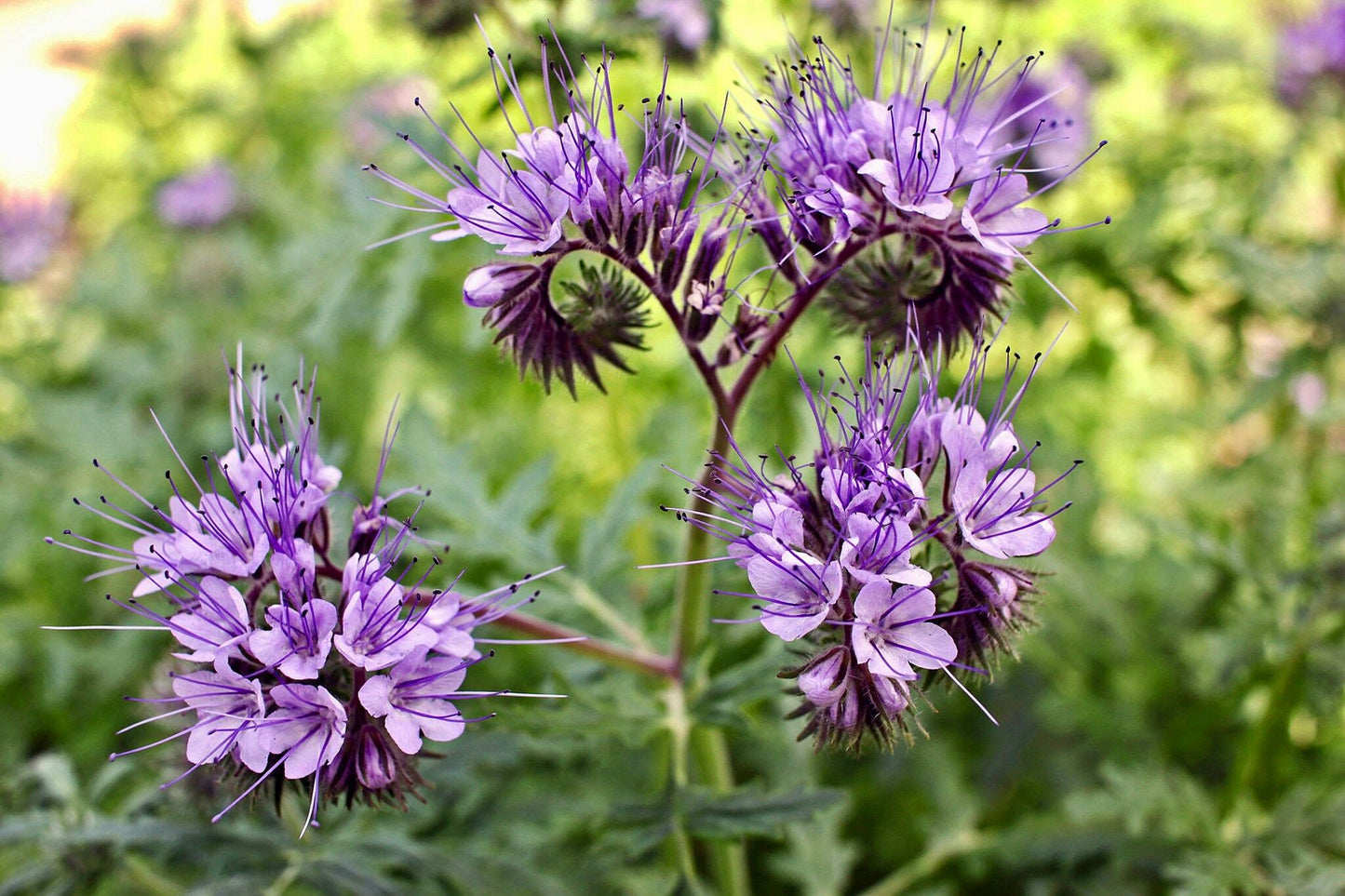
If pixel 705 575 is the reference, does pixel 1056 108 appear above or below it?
above

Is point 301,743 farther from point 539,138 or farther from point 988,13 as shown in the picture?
point 988,13

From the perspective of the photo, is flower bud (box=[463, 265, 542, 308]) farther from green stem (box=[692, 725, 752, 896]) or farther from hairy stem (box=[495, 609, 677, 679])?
green stem (box=[692, 725, 752, 896])

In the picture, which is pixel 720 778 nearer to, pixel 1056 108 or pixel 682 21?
pixel 682 21

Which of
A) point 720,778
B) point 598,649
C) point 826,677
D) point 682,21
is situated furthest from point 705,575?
point 682,21

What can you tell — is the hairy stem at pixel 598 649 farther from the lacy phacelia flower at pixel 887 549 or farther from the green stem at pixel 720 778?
the lacy phacelia flower at pixel 887 549

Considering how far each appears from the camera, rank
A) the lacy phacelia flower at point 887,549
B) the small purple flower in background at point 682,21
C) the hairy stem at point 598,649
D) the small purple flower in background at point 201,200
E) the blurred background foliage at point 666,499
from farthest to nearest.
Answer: the small purple flower in background at point 201,200 < the small purple flower in background at point 682,21 < the blurred background foliage at point 666,499 < the hairy stem at point 598,649 < the lacy phacelia flower at point 887,549

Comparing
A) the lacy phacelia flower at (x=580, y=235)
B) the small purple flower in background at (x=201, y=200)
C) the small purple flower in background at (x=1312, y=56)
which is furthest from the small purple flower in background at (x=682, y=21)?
the small purple flower in background at (x=201, y=200)

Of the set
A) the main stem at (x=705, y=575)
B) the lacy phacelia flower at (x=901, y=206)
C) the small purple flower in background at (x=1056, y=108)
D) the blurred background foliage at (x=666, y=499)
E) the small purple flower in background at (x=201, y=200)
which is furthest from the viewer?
the small purple flower in background at (x=201, y=200)
